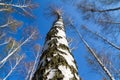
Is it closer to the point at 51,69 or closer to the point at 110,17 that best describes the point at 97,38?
the point at 110,17

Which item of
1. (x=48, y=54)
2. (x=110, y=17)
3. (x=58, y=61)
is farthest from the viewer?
(x=110, y=17)

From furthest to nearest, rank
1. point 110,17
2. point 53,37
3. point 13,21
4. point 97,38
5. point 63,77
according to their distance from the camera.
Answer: point 13,21 → point 97,38 → point 110,17 → point 53,37 → point 63,77

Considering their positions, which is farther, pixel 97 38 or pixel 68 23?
pixel 68 23

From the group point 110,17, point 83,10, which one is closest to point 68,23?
point 83,10

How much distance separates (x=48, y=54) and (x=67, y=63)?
0.30 m

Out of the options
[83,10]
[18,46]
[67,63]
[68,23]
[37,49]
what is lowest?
[37,49]

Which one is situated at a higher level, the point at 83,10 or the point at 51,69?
the point at 51,69

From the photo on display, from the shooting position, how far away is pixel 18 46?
43.1 feet

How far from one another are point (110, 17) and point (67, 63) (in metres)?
5.65

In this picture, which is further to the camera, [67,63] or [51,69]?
[67,63]

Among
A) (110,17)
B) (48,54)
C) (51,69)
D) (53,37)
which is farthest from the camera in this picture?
(110,17)

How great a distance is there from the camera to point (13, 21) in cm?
1252

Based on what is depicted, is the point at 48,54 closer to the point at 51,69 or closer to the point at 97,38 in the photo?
the point at 51,69

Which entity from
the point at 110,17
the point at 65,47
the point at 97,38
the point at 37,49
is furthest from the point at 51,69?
the point at 37,49
